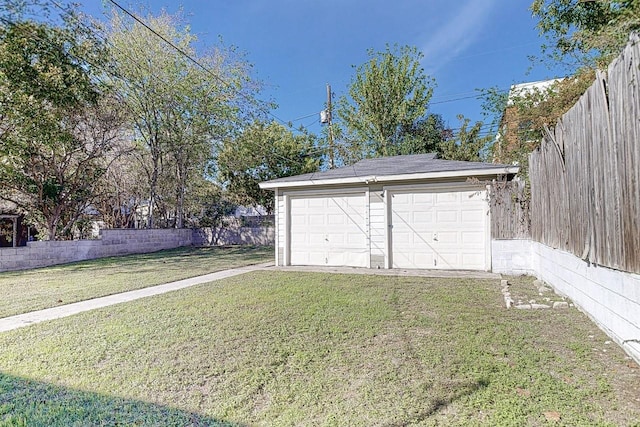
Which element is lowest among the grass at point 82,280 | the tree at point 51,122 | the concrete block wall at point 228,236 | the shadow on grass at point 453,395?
the shadow on grass at point 453,395

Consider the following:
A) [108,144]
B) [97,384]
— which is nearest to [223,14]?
[108,144]

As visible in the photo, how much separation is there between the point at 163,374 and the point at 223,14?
39.9 feet

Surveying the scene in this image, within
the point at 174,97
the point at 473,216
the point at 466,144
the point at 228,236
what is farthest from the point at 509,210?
the point at 228,236

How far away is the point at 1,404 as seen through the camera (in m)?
2.48

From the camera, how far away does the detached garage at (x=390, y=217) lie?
8.00 meters

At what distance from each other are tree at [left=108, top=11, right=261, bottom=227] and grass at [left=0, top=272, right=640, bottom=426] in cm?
1149

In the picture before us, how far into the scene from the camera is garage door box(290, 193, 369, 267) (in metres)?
9.03

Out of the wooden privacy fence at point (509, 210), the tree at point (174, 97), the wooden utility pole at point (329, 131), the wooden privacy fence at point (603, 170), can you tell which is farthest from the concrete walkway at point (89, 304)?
the wooden utility pole at point (329, 131)

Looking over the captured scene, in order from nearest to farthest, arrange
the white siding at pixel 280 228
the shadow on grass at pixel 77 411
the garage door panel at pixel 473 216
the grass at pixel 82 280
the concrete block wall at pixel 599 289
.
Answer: the shadow on grass at pixel 77 411
the concrete block wall at pixel 599 289
the grass at pixel 82 280
the garage door panel at pixel 473 216
the white siding at pixel 280 228

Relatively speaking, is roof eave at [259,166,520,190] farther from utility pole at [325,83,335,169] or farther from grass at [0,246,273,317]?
utility pole at [325,83,335,169]

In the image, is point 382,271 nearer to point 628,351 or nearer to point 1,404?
point 628,351

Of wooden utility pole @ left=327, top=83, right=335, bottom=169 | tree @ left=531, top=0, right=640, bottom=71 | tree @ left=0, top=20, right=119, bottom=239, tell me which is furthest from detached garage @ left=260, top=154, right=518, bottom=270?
wooden utility pole @ left=327, top=83, right=335, bottom=169

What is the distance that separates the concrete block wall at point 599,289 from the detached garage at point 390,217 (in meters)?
1.47

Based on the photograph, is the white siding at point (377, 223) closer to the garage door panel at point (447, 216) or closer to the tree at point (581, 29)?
the garage door panel at point (447, 216)
